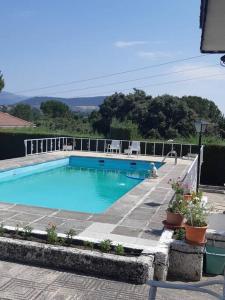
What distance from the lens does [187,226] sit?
14.3ft

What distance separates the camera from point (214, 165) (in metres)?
14.0

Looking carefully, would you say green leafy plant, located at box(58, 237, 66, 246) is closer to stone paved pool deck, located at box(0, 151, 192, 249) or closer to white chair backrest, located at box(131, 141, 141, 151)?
stone paved pool deck, located at box(0, 151, 192, 249)

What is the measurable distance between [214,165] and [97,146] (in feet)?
17.1

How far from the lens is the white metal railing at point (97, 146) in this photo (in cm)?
1530

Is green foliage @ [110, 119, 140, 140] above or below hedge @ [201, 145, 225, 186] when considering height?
above

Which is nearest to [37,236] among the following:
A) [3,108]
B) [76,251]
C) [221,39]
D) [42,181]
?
[76,251]

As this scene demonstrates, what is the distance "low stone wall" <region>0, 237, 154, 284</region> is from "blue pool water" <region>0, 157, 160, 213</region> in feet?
13.0

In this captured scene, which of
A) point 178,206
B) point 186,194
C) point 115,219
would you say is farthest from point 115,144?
point 178,206

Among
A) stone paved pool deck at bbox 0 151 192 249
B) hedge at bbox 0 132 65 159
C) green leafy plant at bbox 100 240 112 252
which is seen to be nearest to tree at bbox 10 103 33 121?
hedge at bbox 0 132 65 159

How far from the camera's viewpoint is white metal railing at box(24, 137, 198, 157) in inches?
602

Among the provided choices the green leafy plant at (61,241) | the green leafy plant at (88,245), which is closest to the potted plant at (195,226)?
the green leafy plant at (88,245)

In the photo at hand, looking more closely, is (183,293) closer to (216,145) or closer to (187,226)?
(187,226)

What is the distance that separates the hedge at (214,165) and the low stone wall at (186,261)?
9973mm

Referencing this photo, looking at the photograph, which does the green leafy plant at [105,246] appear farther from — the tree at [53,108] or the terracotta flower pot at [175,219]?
the tree at [53,108]
